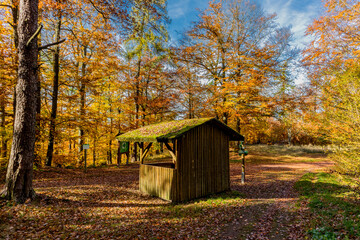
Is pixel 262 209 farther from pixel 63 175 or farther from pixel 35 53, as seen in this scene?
pixel 63 175

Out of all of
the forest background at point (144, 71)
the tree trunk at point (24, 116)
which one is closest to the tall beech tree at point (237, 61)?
the forest background at point (144, 71)

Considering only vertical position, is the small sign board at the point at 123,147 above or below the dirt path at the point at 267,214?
above

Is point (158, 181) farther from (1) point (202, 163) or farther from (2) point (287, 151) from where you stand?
(2) point (287, 151)

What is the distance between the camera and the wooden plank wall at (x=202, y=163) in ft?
28.2

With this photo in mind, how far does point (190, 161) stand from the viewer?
888 centimetres

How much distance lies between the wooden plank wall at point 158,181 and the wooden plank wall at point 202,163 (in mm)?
321

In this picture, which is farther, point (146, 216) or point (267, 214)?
point (267, 214)

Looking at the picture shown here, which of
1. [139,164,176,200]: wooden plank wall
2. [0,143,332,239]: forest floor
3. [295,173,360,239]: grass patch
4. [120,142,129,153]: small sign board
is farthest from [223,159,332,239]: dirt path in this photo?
[120,142,129,153]: small sign board

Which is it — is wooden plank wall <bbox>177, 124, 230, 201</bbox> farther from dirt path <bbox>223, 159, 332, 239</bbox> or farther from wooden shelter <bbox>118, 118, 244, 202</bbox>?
dirt path <bbox>223, 159, 332, 239</bbox>

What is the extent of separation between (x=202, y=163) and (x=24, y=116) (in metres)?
7.35

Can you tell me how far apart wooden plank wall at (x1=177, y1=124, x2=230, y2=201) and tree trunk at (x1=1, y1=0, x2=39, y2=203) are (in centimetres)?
551

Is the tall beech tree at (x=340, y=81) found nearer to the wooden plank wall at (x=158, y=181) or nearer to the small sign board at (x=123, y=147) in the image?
the wooden plank wall at (x=158, y=181)

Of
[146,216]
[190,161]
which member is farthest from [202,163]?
[146,216]

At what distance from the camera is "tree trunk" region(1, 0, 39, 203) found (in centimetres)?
637
